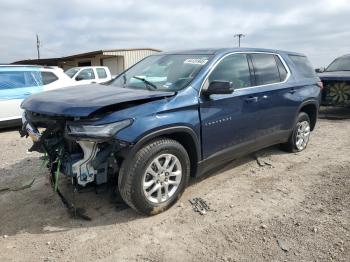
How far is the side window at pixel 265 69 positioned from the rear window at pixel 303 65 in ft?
2.46

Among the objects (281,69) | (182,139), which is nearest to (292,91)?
(281,69)

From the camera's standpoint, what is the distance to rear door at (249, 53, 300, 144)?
202 inches

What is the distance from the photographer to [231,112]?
4.52 metres

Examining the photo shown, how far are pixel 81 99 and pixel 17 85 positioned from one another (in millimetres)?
6257

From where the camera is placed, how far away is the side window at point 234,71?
451 centimetres

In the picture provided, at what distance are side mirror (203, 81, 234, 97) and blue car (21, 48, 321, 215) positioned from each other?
1cm

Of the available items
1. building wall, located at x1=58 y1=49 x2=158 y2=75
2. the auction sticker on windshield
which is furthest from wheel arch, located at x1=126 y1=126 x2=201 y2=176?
building wall, located at x1=58 y1=49 x2=158 y2=75

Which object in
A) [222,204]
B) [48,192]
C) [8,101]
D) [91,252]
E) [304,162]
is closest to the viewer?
[91,252]

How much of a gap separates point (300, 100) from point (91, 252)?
13.8ft

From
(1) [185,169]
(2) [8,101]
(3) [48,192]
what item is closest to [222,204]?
(1) [185,169]

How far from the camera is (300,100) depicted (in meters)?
5.97

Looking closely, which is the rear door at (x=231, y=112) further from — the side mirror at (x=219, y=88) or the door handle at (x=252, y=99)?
the side mirror at (x=219, y=88)

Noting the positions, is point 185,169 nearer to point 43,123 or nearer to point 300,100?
point 43,123

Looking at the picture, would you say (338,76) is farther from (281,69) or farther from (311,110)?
(281,69)
